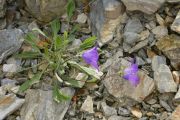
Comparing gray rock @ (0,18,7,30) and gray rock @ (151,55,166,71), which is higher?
gray rock @ (0,18,7,30)

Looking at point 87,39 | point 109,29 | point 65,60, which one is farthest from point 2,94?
point 109,29

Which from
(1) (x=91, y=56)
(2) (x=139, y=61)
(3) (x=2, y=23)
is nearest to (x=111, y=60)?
(2) (x=139, y=61)

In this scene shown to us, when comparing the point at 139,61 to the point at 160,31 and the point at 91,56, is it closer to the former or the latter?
the point at 160,31

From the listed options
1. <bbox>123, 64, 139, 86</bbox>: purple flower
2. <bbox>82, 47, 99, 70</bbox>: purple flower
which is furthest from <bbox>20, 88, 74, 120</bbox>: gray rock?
<bbox>123, 64, 139, 86</bbox>: purple flower

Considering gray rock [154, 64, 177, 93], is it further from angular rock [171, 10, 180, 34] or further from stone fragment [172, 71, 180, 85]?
angular rock [171, 10, 180, 34]

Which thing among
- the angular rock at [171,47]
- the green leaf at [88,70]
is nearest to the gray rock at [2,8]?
the green leaf at [88,70]

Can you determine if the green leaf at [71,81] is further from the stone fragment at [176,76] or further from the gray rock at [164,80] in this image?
the stone fragment at [176,76]
